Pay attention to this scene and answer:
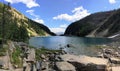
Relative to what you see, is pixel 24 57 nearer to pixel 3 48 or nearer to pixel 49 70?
pixel 3 48

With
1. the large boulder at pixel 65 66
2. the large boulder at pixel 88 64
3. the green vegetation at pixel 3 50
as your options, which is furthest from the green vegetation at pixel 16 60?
the large boulder at pixel 88 64

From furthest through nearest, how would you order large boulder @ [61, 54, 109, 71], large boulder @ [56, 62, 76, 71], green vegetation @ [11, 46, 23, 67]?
green vegetation @ [11, 46, 23, 67] < large boulder @ [61, 54, 109, 71] < large boulder @ [56, 62, 76, 71]

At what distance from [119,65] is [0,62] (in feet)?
60.2

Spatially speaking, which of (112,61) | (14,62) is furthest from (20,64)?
(112,61)

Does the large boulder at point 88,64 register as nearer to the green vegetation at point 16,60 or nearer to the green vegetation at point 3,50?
the green vegetation at point 16,60

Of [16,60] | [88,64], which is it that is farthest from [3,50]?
[88,64]

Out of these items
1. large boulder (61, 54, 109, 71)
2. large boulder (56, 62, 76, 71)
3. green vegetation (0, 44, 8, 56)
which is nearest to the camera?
large boulder (56, 62, 76, 71)

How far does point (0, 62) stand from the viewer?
30.1 metres

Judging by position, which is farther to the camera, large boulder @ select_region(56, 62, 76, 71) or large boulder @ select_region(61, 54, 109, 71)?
large boulder @ select_region(61, 54, 109, 71)

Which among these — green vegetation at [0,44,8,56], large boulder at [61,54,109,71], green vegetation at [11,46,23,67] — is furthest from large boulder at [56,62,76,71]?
green vegetation at [0,44,8,56]

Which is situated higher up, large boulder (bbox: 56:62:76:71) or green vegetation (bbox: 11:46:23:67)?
green vegetation (bbox: 11:46:23:67)

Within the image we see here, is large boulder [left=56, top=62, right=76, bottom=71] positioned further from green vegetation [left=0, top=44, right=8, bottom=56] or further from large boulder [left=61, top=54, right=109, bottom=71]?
green vegetation [left=0, top=44, right=8, bottom=56]

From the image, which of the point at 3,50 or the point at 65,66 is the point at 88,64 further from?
the point at 3,50

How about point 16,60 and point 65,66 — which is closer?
point 65,66
